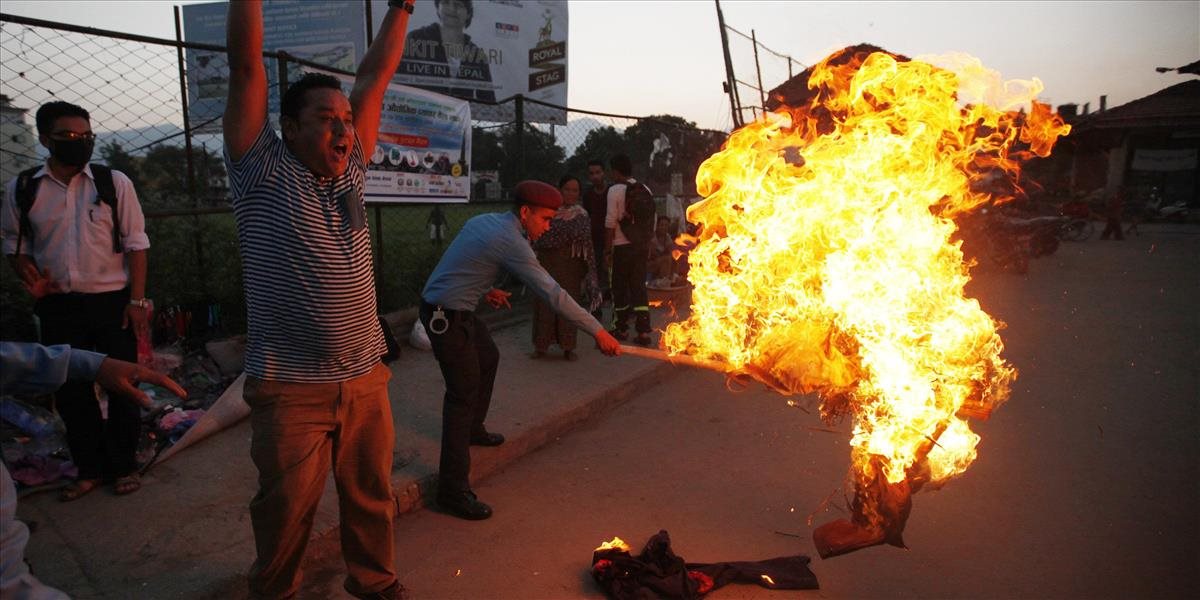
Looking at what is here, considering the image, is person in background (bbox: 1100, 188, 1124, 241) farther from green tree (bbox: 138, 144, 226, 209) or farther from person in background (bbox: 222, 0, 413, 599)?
person in background (bbox: 222, 0, 413, 599)

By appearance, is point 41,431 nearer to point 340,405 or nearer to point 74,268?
point 74,268

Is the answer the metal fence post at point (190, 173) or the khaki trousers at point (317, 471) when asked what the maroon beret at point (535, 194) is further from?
the metal fence post at point (190, 173)

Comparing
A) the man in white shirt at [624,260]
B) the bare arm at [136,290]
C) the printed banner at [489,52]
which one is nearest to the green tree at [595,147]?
the printed banner at [489,52]

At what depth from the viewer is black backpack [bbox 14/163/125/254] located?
11.8 ft

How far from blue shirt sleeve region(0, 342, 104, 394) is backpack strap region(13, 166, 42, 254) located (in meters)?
2.31

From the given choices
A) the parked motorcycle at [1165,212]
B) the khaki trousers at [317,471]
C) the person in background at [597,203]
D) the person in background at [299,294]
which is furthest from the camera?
the parked motorcycle at [1165,212]

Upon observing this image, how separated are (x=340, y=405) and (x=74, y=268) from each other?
2158 mm

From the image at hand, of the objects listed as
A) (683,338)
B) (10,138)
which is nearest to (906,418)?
(683,338)

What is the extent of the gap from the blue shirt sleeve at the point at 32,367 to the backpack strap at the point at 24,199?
231cm

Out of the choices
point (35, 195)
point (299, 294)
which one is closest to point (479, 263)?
point (299, 294)

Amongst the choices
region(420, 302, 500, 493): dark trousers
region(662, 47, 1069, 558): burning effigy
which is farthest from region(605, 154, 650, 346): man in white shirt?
region(420, 302, 500, 493): dark trousers

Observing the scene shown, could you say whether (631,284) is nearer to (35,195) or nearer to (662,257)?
(662,257)

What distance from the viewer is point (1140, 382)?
6730 millimetres

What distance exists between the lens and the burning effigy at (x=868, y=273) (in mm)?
3172
